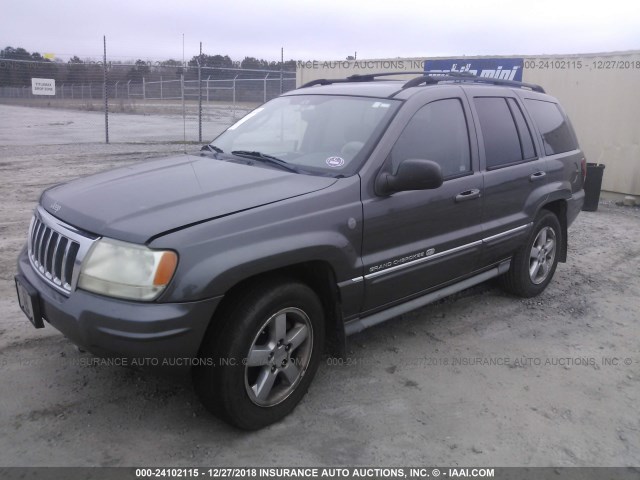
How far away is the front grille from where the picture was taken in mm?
2811

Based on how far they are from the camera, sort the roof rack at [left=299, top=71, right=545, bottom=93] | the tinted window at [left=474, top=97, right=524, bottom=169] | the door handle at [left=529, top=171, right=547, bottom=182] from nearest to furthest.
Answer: the roof rack at [left=299, top=71, right=545, bottom=93] < the tinted window at [left=474, top=97, right=524, bottom=169] < the door handle at [left=529, top=171, right=547, bottom=182]

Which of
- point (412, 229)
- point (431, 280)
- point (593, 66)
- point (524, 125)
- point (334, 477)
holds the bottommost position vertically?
point (334, 477)

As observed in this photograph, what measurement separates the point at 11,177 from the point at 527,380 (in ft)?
30.5

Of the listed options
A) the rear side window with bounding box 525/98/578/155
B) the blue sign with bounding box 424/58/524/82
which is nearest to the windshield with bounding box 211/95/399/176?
the rear side window with bounding box 525/98/578/155

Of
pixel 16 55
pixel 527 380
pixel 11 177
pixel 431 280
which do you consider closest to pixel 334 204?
pixel 431 280

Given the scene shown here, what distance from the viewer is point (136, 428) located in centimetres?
306

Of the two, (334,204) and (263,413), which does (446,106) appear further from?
(263,413)

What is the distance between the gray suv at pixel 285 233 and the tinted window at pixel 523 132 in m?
0.02

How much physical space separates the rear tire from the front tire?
8.07ft

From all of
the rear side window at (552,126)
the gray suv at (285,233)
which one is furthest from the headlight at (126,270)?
the rear side window at (552,126)

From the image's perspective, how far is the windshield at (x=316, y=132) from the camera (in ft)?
11.8

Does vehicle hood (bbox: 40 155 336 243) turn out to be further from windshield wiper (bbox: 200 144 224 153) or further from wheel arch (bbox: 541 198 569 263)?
wheel arch (bbox: 541 198 569 263)

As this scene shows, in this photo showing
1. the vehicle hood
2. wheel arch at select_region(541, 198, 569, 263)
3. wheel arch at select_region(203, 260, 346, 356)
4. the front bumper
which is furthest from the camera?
wheel arch at select_region(541, 198, 569, 263)

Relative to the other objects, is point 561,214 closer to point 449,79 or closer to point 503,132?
point 503,132
